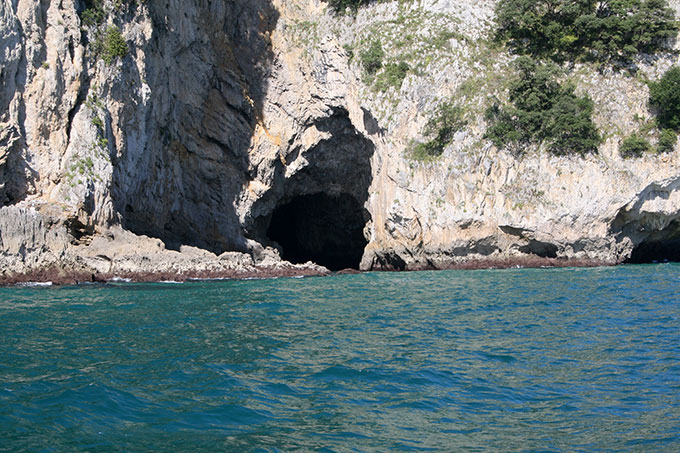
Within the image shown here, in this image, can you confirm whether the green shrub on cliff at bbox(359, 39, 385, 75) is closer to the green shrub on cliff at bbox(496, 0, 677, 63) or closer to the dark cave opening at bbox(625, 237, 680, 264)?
the green shrub on cliff at bbox(496, 0, 677, 63)

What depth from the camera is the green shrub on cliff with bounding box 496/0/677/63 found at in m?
36.5

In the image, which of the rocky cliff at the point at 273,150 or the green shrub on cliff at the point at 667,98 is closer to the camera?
the rocky cliff at the point at 273,150

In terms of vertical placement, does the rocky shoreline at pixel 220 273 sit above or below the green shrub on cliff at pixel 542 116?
below

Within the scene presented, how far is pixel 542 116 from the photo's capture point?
1407 inches

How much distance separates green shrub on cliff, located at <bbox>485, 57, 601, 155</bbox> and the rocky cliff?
2.61 ft

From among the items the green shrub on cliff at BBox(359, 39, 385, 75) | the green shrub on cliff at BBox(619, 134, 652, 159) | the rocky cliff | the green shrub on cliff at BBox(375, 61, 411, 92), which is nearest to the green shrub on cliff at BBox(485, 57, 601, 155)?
the rocky cliff

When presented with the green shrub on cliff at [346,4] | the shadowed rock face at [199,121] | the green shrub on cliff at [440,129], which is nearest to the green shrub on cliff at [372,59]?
the green shrub on cliff at [346,4]

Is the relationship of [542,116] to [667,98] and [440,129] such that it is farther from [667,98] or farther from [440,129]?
[667,98]

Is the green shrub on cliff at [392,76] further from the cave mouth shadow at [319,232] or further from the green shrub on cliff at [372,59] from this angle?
the cave mouth shadow at [319,232]

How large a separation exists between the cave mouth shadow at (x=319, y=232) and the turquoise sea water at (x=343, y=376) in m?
31.2

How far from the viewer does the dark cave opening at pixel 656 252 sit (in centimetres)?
3809

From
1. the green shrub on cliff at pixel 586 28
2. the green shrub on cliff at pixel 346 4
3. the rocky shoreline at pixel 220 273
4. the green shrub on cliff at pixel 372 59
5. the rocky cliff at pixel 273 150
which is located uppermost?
the green shrub on cliff at pixel 346 4

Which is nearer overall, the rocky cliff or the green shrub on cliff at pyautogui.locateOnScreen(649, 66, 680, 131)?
the rocky cliff

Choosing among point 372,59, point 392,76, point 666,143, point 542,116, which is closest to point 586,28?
point 542,116
